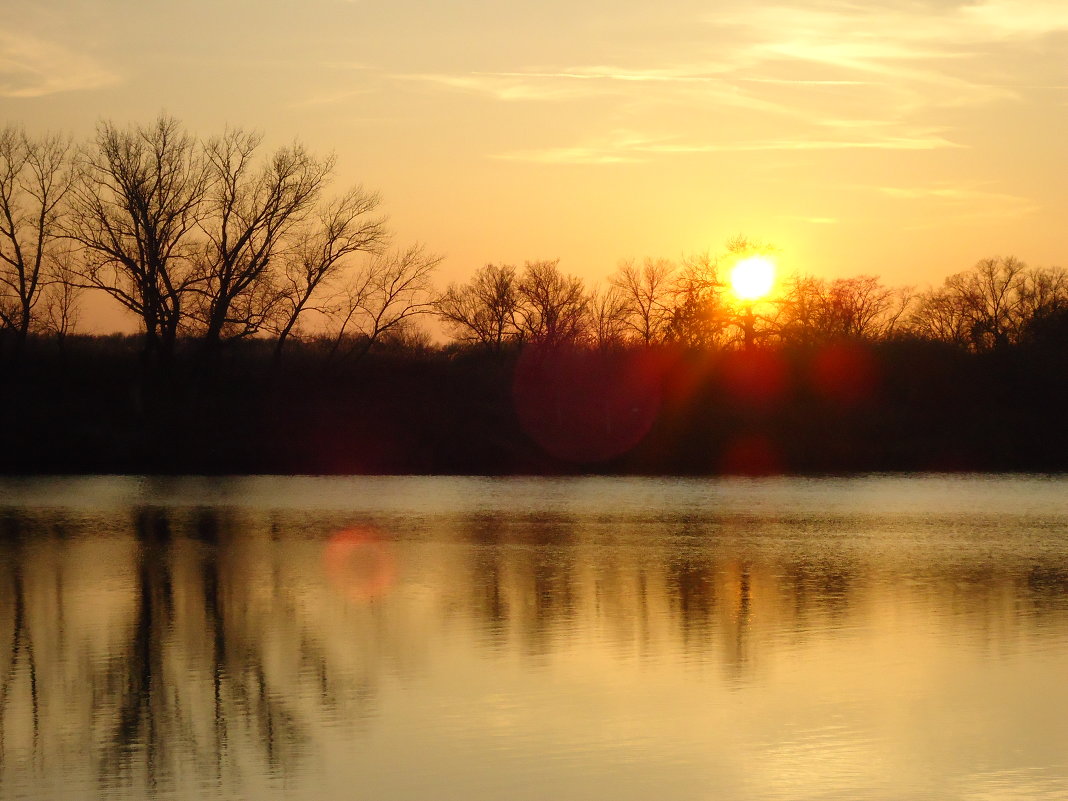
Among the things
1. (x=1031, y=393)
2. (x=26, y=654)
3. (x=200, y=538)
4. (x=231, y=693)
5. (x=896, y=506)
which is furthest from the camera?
(x=1031, y=393)

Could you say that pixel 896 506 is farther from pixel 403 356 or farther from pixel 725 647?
pixel 403 356

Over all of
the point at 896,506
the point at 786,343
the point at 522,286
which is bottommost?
the point at 896,506

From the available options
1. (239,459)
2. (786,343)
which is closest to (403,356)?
(239,459)

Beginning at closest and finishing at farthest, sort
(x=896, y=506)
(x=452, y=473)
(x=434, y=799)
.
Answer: (x=434, y=799) < (x=896, y=506) < (x=452, y=473)

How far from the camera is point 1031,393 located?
176 ft

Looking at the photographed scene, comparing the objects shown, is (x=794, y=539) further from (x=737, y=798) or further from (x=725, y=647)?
(x=737, y=798)

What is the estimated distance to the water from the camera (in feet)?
28.0

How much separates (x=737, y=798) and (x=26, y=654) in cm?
723

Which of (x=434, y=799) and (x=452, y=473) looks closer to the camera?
(x=434, y=799)

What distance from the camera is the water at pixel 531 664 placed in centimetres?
852

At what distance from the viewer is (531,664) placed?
11969 millimetres

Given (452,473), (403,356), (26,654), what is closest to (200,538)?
(26,654)

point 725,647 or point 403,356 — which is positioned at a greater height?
point 403,356

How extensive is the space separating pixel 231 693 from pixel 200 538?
12736 millimetres
